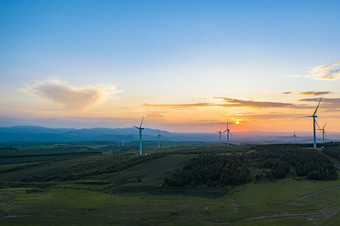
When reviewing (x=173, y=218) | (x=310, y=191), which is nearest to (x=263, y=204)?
(x=310, y=191)

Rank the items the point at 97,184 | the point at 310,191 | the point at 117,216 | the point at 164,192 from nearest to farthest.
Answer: the point at 117,216 < the point at 310,191 < the point at 164,192 < the point at 97,184

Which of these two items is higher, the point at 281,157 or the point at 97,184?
the point at 281,157

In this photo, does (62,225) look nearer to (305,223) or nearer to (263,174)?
(305,223)

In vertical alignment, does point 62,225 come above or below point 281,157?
below

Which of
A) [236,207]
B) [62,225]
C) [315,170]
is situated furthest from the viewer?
[315,170]

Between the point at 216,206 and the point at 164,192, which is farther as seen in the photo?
the point at 164,192

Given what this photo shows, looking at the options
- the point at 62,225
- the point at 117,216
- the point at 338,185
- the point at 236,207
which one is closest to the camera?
the point at 62,225

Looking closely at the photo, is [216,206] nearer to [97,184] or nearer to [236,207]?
[236,207]

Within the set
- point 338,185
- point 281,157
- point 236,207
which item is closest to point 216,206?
point 236,207

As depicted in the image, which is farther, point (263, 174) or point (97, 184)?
point (97, 184)
